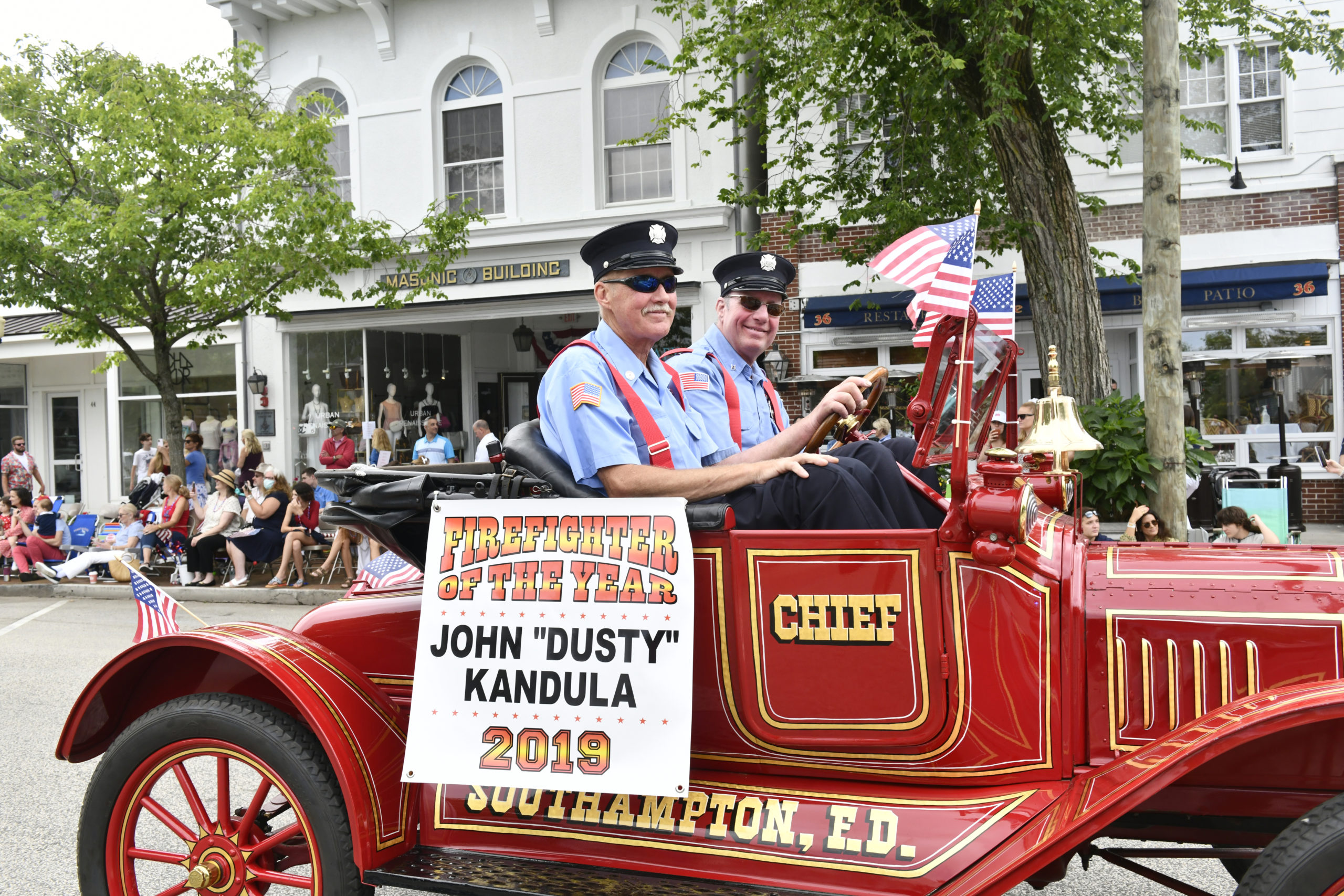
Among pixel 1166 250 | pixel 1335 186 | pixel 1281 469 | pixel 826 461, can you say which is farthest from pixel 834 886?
pixel 1335 186

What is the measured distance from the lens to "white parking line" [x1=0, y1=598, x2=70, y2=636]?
345 inches

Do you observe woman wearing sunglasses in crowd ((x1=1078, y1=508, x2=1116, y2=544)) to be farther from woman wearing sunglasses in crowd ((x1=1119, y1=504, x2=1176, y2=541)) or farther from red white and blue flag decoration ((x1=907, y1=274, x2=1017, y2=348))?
woman wearing sunglasses in crowd ((x1=1119, y1=504, x2=1176, y2=541))

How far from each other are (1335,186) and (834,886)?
45.1 ft

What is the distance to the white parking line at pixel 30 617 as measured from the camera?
8.77 metres

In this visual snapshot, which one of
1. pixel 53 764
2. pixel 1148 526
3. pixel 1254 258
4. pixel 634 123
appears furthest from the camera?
pixel 634 123

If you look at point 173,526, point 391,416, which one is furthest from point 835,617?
point 391,416

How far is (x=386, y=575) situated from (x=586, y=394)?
1.15m

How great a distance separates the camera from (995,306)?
8.15 ft

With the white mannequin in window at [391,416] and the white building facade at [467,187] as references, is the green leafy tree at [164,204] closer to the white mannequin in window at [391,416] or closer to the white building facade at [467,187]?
the white building facade at [467,187]

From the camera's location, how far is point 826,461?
2.50 metres

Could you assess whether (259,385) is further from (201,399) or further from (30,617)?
(30,617)

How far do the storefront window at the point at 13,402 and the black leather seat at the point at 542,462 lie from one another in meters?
23.3

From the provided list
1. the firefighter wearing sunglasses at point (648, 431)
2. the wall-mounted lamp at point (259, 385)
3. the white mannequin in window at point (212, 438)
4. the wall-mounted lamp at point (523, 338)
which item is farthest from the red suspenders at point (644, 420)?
the white mannequin in window at point (212, 438)

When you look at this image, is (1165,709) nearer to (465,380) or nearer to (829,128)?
(829,128)
